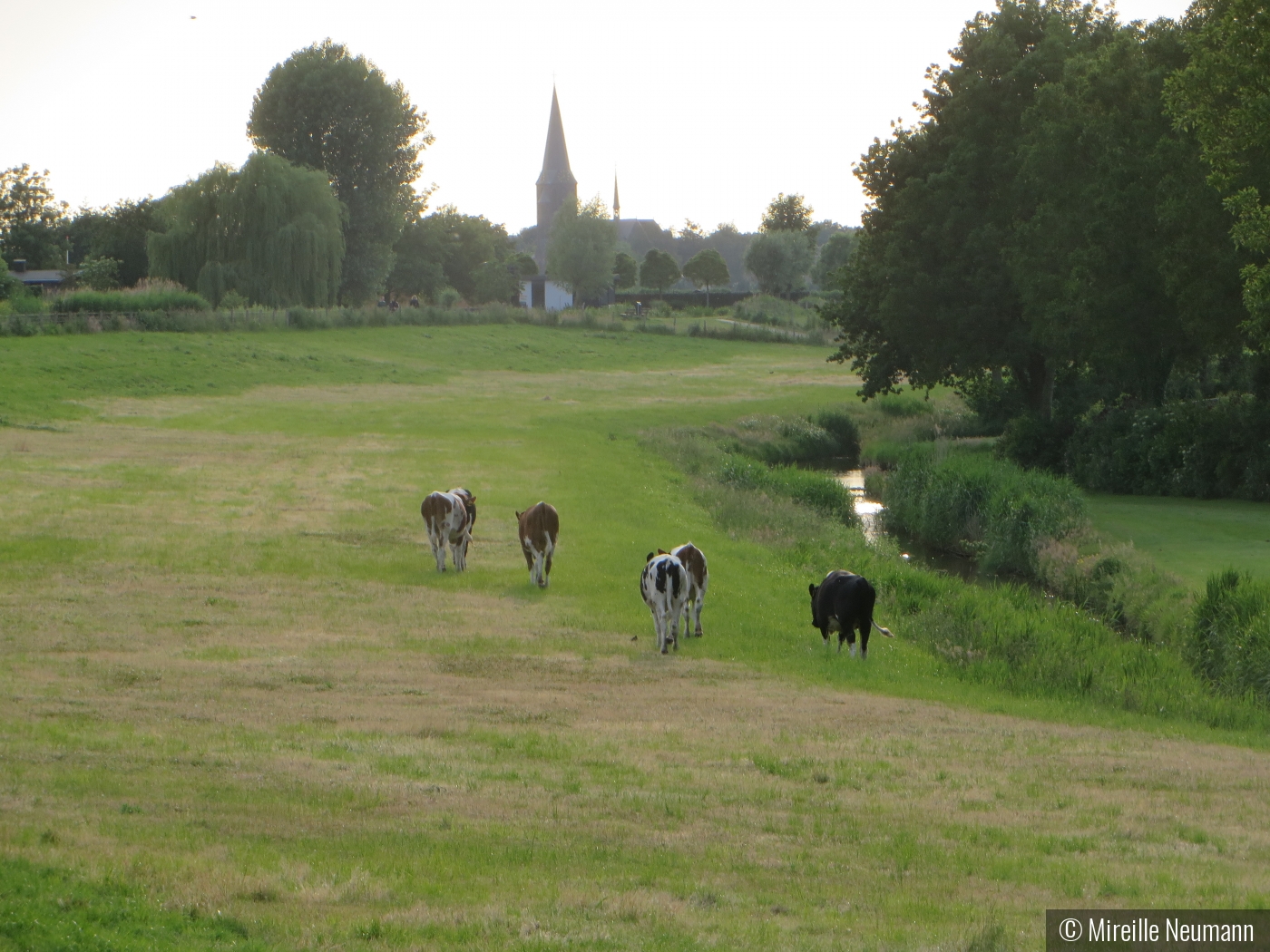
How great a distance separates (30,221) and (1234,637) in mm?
114822

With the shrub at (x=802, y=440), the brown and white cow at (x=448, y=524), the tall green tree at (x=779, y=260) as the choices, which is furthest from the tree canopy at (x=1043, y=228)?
the tall green tree at (x=779, y=260)

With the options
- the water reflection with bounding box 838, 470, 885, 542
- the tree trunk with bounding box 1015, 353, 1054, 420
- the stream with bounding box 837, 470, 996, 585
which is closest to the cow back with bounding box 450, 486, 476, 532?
the stream with bounding box 837, 470, 996, 585

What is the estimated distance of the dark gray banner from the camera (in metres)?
7.38

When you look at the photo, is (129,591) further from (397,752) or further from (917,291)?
(917,291)

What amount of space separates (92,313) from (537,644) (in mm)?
57622

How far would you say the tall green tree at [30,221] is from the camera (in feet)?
358

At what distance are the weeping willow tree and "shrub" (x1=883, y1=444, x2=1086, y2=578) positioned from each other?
54511mm

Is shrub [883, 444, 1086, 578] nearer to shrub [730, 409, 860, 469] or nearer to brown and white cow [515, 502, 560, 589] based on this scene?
shrub [730, 409, 860, 469]

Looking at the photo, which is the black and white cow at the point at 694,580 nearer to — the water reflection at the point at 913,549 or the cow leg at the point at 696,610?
the cow leg at the point at 696,610

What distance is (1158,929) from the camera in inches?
300

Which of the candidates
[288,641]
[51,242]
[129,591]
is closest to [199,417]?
[129,591]

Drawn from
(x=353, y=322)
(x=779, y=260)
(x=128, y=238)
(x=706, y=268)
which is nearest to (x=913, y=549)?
(x=353, y=322)

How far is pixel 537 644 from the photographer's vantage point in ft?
58.9

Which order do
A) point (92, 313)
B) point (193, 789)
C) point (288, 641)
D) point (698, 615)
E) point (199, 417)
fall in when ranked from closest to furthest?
point (193, 789)
point (288, 641)
point (698, 615)
point (199, 417)
point (92, 313)
